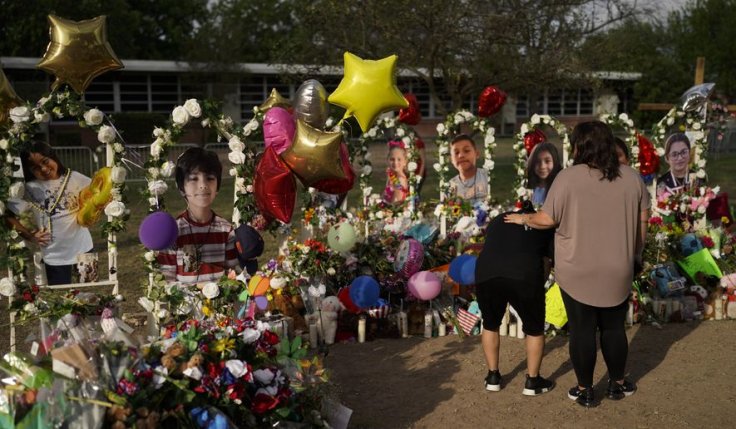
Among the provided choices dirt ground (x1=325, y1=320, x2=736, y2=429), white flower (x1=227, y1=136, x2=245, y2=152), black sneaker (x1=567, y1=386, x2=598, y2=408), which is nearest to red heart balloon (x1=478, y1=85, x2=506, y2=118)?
dirt ground (x1=325, y1=320, x2=736, y2=429)

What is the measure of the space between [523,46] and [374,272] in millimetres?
8746

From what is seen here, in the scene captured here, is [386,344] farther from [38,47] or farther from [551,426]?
[38,47]

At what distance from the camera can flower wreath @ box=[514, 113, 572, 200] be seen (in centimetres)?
883

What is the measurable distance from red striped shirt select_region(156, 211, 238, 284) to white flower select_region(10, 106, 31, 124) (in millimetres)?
1415

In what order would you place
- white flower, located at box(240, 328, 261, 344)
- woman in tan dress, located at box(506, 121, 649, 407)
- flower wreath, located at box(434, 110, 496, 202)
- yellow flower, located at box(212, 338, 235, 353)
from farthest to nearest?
flower wreath, located at box(434, 110, 496, 202) → woman in tan dress, located at box(506, 121, 649, 407) → white flower, located at box(240, 328, 261, 344) → yellow flower, located at box(212, 338, 235, 353)

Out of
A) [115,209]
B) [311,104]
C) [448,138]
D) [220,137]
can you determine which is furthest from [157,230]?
[448,138]

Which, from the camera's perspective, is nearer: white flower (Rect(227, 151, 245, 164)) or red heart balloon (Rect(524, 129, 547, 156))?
white flower (Rect(227, 151, 245, 164))

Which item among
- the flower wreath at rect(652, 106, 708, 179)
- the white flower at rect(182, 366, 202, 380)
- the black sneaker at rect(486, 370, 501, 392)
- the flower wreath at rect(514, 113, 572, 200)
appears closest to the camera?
the white flower at rect(182, 366, 202, 380)

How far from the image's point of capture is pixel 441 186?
29.5ft

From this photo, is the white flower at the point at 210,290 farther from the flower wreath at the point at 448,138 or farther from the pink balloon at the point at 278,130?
the flower wreath at the point at 448,138

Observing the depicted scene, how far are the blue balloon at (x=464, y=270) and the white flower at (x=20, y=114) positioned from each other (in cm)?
374

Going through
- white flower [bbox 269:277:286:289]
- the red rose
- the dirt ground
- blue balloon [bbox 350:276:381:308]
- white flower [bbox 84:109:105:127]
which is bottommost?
the dirt ground

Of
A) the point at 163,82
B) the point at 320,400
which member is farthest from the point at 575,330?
the point at 163,82

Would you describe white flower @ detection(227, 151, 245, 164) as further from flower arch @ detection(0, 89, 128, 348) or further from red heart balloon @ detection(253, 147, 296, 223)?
flower arch @ detection(0, 89, 128, 348)
